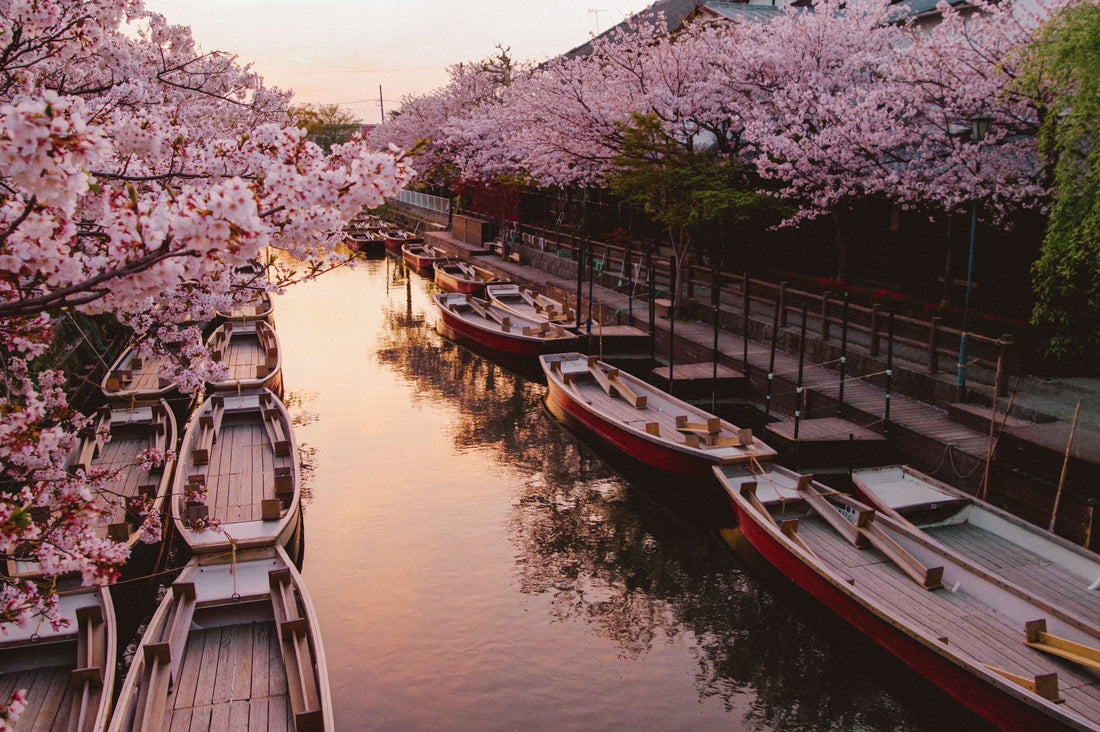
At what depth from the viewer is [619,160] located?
2247cm

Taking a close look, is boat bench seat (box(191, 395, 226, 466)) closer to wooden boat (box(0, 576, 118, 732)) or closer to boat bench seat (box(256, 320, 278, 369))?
boat bench seat (box(256, 320, 278, 369))

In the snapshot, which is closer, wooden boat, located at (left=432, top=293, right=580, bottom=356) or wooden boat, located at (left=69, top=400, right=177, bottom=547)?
wooden boat, located at (left=69, top=400, right=177, bottom=547)

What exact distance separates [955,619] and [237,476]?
10.1 metres

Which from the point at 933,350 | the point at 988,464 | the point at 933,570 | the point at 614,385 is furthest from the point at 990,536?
the point at 614,385

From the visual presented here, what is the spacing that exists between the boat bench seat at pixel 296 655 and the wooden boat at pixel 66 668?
1557 mm

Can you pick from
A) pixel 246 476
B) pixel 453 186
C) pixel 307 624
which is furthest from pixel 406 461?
pixel 453 186

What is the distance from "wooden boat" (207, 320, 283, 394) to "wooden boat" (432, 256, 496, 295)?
977 cm

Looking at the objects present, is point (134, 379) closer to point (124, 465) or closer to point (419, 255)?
point (124, 465)

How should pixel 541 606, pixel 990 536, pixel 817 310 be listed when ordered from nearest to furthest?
1. pixel 990 536
2. pixel 541 606
3. pixel 817 310

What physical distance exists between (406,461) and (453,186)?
33067 millimetres

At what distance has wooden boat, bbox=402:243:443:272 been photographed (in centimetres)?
3781

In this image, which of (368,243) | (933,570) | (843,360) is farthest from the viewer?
(368,243)

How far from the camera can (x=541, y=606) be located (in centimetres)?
1070

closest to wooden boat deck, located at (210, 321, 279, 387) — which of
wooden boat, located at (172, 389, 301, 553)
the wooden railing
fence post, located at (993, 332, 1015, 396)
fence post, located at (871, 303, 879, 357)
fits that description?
wooden boat, located at (172, 389, 301, 553)
